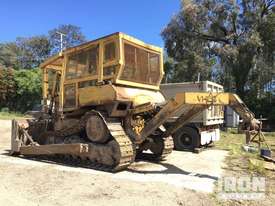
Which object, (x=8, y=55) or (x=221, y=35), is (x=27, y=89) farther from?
(x=8, y=55)

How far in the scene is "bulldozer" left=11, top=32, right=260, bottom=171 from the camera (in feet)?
30.2

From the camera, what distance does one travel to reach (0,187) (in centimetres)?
737

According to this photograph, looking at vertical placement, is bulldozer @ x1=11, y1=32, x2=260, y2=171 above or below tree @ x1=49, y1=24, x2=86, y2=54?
below

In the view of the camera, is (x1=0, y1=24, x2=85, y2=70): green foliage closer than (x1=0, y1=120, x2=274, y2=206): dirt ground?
No

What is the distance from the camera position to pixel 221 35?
102 feet

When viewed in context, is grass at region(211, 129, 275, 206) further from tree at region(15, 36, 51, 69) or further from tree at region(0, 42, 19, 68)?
tree at region(15, 36, 51, 69)

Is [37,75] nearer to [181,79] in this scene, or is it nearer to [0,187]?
[181,79]

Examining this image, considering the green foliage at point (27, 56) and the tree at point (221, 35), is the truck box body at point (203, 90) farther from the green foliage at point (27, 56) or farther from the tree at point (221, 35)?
the green foliage at point (27, 56)

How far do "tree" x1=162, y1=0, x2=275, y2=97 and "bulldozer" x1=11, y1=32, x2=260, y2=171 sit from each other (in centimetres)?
1948

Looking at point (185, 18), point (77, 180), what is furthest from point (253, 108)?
point (77, 180)

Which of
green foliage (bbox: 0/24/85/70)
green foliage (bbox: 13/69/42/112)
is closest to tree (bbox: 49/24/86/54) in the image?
green foliage (bbox: 0/24/85/70)

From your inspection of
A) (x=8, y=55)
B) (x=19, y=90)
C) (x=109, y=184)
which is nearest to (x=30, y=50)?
(x=8, y=55)

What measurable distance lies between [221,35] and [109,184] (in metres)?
25.3

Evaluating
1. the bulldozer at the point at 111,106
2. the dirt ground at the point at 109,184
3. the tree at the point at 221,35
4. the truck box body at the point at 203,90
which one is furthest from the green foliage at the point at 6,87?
the dirt ground at the point at 109,184
